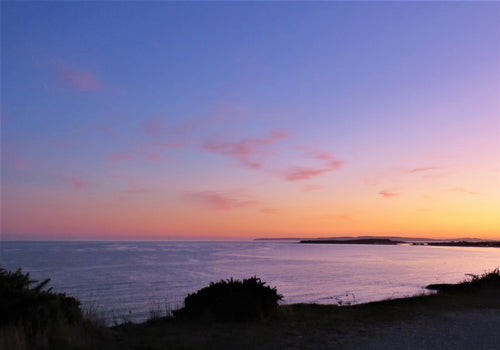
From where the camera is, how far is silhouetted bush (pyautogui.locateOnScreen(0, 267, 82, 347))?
33.0 ft

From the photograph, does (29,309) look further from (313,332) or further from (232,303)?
(313,332)

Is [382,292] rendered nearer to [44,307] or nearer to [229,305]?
[229,305]

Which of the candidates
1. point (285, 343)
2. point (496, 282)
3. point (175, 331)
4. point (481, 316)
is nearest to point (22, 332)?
point (175, 331)

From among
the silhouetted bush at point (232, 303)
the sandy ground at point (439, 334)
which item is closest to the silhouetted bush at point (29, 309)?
the silhouetted bush at point (232, 303)

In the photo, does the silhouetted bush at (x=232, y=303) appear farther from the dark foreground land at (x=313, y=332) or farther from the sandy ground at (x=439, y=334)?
the sandy ground at (x=439, y=334)

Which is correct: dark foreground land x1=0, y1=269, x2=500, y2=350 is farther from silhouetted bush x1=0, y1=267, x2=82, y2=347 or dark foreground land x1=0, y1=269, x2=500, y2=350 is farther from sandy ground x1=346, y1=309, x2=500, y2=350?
silhouetted bush x1=0, y1=267, x2=82, y2=347

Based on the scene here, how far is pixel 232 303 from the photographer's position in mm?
13500

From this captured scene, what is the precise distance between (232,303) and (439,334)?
18.8ft

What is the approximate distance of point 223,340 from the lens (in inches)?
417

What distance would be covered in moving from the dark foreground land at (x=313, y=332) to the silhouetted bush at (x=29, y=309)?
48 centimetres

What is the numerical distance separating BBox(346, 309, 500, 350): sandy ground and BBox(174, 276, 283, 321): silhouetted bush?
344 cm

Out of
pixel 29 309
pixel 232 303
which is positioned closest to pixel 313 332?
pixel 232 303

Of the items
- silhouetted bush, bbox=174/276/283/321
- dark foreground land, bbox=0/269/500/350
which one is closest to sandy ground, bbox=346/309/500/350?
dark foreground land, bbox=0/269/500/350

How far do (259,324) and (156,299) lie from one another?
15319mm
